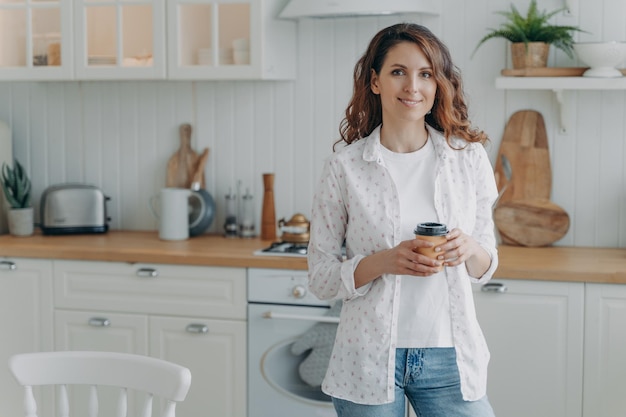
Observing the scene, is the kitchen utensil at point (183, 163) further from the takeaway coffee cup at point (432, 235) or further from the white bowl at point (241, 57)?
the takeaway coffee cup at point (432, 235)

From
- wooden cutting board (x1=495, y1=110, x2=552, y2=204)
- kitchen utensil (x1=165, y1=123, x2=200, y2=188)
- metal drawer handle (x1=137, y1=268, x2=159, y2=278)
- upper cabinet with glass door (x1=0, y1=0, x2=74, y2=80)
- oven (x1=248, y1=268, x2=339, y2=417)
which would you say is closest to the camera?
oven (x1=248, y1=268, x2=339, y2=417)

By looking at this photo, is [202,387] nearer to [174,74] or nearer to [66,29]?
[174,74]

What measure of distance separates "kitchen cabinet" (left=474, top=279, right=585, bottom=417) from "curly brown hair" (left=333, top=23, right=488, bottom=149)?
1.10 meters

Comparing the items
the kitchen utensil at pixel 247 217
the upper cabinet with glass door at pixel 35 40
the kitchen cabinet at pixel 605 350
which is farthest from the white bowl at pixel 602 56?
the upper cabinet with glass door at pixel 35 40

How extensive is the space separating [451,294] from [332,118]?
1.83 meters

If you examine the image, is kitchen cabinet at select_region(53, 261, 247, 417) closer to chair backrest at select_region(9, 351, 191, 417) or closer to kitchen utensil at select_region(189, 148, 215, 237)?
kitchen utensil at select_region(189, 148, 215, 237)

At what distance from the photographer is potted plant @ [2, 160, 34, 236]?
381 centimetres

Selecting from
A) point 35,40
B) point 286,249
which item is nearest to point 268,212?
point 286,249

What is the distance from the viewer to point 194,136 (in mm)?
3869

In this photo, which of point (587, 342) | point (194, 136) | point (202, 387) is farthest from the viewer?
point (194, 136)

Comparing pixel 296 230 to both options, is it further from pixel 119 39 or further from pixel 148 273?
pixel 119 39

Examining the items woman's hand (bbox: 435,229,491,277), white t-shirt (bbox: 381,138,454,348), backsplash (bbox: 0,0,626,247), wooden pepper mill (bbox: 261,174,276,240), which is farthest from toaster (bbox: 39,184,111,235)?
woman's hand (bbox: 435,229,491,277)

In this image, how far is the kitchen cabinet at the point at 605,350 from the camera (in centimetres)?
300

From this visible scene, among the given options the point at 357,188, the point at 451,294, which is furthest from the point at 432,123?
the point at 451,294
